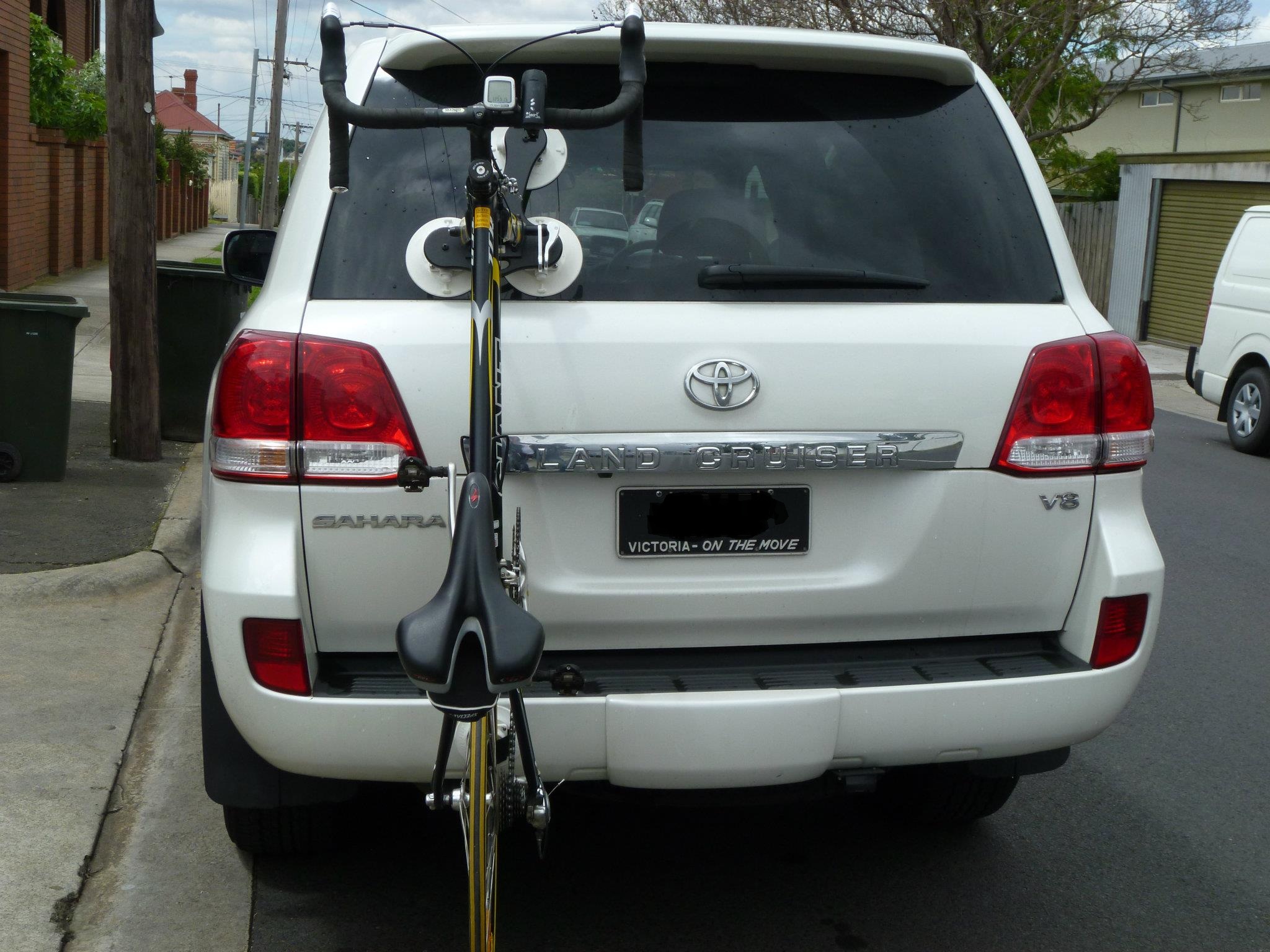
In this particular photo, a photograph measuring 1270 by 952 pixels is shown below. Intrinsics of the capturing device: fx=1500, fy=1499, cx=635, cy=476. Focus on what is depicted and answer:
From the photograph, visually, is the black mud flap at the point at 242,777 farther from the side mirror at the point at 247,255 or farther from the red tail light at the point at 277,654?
the side mirror at the point at 247,255

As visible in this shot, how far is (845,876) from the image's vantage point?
150 inches

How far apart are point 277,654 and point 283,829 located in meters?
0.90

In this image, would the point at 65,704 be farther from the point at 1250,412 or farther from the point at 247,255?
the point at 1250,412

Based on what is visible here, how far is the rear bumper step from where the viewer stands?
291cm

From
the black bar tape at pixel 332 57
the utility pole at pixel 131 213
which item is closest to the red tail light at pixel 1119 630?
the black bar tape at pixel 332 57

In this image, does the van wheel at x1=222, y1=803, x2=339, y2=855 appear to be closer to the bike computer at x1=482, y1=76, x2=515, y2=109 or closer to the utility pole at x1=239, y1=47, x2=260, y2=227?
the bike computer at x1=482, y1=76, x2=515, y2=109

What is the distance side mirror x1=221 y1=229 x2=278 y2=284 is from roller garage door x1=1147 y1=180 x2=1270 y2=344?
20570 mm

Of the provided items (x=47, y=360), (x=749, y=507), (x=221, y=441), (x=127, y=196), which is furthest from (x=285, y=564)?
(x=127, y=196)

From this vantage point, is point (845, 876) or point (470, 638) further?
point (845, 876)

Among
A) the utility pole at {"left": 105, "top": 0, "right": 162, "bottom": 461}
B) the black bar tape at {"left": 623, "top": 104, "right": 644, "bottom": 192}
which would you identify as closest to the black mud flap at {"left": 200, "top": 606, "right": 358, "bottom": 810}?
the black bar tape at {"left": 623, "top": 104, "right": 644, "bottom": 192}

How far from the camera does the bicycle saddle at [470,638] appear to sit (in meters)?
2.33

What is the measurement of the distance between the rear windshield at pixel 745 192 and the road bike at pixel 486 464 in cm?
11

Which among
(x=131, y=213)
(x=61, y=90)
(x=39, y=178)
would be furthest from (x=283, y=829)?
(x=61, y=90)

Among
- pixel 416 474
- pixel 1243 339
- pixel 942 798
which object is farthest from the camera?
pixel 1243 339
